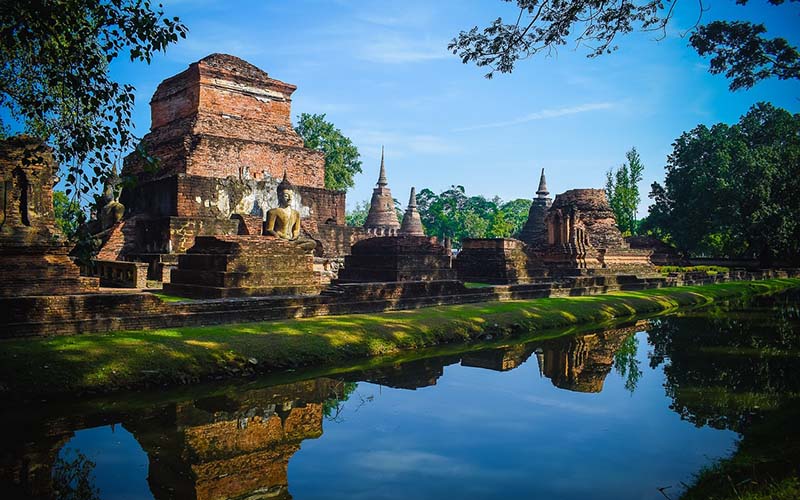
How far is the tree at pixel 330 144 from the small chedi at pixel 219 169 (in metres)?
15.4

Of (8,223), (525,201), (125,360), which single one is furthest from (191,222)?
(525,201)

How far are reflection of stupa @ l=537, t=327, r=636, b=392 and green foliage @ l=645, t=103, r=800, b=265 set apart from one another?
23239 mm

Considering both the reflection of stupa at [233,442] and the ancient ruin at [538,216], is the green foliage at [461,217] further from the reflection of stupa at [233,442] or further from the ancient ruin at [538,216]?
the reflection of stupa at [233,442]

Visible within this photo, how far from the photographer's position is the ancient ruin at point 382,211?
51281mm

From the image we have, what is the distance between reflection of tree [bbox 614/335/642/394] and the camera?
8.97 meters

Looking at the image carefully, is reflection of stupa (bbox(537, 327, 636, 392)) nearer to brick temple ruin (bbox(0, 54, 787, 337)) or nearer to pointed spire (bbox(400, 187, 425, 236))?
brick temple ruin (bbox(0, 54, 787, 337))

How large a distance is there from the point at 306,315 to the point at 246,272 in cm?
173

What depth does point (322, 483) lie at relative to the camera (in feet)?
16.3

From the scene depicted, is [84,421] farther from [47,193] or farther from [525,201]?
[525,201]

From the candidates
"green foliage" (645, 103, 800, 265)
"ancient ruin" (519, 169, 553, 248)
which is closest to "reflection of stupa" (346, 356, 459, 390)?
"green foliage" (645, 103, 800, 265)

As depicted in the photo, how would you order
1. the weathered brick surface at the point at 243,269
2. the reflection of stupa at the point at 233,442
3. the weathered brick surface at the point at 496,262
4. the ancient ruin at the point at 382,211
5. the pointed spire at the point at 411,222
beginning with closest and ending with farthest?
the reflection of stupa at the point at 233,442, the weathered brick surface at the point at 243,269, the weathered brick surface at the point at 496,262, the ancient ruin at the point at 382,211, the pointed spire at the point at 411,222

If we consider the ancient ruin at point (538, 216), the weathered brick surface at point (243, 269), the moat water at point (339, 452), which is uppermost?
the ancient ruin at point (538, 216)

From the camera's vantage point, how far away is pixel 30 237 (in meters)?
10.9

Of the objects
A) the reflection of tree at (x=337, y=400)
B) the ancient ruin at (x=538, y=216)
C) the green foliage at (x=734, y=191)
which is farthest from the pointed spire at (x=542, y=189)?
the reflection of tree at (x=337, y=400)
